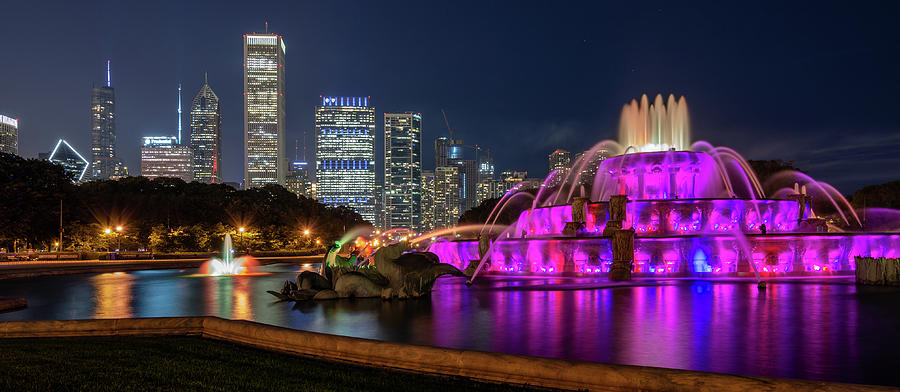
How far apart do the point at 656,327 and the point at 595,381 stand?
5.34 metres

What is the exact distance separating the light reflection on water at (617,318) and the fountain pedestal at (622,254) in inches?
107

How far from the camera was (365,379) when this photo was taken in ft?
24.9

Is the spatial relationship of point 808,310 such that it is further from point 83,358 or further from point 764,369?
point 83,358

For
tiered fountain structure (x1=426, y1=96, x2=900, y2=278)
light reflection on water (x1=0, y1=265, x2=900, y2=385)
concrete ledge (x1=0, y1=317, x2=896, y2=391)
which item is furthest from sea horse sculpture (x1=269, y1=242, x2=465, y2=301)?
tiered fountain structure (x1=426, y1=96, x2=900, y2=278)

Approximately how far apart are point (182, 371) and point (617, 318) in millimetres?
8448

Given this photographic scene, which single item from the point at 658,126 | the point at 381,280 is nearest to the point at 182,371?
the point at 381,280

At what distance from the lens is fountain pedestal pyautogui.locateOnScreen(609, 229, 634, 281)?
79.5ft

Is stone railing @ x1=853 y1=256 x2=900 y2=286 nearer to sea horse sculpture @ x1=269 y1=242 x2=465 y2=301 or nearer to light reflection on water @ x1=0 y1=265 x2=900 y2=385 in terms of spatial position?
light reflection on water @ x1=0 y1=265 x2=900 y2=385

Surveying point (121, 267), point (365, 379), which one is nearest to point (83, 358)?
point (365, 379)

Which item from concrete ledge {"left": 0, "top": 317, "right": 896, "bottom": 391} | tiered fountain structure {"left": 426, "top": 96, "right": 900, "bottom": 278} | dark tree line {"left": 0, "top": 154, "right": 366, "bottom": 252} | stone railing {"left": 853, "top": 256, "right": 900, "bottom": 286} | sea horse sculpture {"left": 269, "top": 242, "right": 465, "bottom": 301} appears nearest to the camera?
concrete ledge {"left": 0, "top": 317, "right": 896, "bottom": 391}

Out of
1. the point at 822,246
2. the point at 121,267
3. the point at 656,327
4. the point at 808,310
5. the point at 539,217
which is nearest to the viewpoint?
the point at 656,327

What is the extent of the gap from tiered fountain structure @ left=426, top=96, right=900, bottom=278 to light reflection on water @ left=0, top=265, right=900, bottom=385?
9.90 feet

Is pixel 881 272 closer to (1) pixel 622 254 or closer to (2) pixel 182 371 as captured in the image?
(1) pixel 622 254

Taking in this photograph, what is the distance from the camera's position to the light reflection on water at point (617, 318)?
30.1ft
